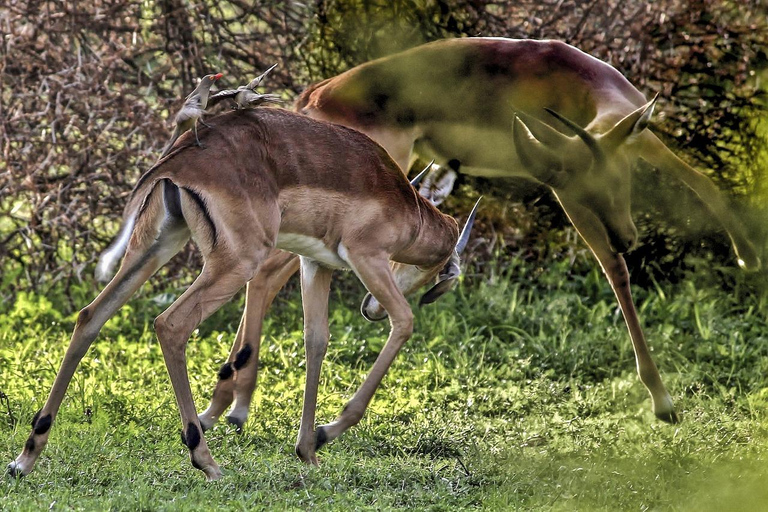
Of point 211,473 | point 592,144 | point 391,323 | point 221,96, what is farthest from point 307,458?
point 592,144

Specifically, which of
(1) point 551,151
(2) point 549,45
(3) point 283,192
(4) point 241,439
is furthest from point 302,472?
(2) point 549,45

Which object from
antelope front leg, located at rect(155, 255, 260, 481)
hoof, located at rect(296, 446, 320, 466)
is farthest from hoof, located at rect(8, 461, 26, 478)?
hoof, located at rect(296, 446, 320, 466)

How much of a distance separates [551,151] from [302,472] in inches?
81.3

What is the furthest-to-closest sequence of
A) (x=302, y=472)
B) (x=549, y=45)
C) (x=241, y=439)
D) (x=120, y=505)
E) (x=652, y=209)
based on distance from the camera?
(x=652, y=209)
(x=549, y=45)
(x=241, y=439)
(x=302, y=472)
(x=120, y=505)

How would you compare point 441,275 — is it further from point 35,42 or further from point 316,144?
point 35,42

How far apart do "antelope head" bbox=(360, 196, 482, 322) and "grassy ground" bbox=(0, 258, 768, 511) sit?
0.52 meters

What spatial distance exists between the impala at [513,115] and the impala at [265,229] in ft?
3.04

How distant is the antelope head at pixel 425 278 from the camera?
5.21m

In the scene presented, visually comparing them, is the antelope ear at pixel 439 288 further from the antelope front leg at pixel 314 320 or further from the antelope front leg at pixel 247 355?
the antelope front leg at pixel 247 355

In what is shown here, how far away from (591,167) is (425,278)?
38.8 inches

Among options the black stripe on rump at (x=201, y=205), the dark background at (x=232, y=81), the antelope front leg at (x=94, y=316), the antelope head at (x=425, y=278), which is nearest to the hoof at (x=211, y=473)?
the antelope front leg at (x=94, y=316)

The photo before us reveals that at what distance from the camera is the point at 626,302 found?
6070 mm

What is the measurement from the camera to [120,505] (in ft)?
12.5

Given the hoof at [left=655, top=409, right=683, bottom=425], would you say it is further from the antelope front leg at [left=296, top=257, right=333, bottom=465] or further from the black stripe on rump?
the black stripe on rump
